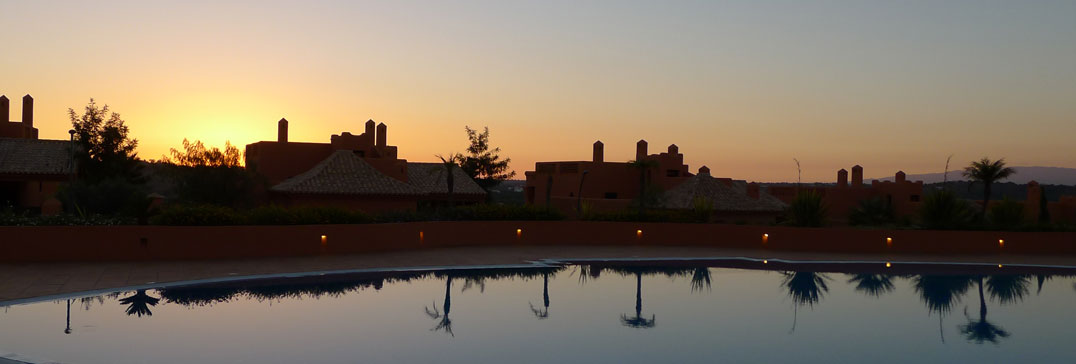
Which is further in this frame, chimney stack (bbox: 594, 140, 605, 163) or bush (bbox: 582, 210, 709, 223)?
chimney stack (bbox: 594, 140, 605, 163)

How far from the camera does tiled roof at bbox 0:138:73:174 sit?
32.6m

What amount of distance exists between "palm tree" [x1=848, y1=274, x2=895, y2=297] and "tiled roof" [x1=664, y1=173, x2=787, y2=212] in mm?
17178

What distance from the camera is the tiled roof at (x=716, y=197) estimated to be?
37844mm

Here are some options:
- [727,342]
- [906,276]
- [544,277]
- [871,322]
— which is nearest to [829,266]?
[906,276]

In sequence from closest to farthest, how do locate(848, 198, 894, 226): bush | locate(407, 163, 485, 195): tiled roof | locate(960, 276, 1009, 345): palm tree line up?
locate(960, 276, 1009, 345): palm tree, locate(407, 163, 485, 195): tiled roof, locate(848, 198, 894, 226): bush

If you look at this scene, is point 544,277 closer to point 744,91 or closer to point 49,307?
point 49,307

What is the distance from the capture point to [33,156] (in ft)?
110

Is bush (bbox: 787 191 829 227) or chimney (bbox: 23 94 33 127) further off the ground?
chimney (bbox: 23 94 33 127)

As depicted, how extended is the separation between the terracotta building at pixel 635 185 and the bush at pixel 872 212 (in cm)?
426

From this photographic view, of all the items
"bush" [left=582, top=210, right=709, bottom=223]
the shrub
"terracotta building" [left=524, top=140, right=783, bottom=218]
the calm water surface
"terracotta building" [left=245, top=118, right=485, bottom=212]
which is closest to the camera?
the calm water surface

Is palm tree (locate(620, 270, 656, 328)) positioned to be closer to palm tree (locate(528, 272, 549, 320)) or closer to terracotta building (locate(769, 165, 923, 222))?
palm tree (locate(528, 272, 549, 320))

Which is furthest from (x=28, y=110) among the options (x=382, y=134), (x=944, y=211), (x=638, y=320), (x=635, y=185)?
(x=944, y=211)

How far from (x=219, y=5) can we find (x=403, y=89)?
1106 cm

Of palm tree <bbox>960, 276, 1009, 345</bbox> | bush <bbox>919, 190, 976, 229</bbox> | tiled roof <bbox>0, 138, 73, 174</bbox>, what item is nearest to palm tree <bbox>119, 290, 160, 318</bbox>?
palm tree <bbox>960, 276, 1009, 345</bbox>
